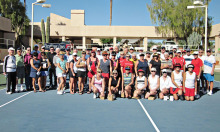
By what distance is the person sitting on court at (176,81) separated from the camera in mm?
9523

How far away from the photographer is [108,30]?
44.2 metres

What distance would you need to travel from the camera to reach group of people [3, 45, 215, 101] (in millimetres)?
9641

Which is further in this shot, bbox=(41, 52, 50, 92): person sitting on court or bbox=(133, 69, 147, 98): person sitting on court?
bbox=(41, 52, 50, 92): person sitting on court

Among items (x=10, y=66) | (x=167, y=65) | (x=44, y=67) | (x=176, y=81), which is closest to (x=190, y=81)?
(x=176, y=81)

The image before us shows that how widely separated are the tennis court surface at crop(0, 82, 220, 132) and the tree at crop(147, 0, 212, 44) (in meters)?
31.2

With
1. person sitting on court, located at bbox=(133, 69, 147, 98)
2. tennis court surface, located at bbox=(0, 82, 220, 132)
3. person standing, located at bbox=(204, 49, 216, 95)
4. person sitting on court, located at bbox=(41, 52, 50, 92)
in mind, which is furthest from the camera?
person sitting on court, located at bbox=(41, 52, 50, 92)

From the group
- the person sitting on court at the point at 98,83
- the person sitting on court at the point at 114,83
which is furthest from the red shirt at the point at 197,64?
the person sitting on court at the point at 98,83

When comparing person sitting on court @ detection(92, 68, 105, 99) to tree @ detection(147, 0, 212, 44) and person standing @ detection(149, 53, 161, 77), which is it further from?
tree @ detection(147, 0, 212, 44)

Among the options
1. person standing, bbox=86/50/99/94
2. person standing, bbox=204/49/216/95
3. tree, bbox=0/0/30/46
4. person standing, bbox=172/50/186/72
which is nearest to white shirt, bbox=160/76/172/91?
person standing, bbox=172/50/186/72

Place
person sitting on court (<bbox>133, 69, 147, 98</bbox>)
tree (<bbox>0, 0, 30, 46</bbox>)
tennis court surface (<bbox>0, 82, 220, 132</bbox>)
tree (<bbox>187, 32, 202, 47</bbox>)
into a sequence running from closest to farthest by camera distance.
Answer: tennis court surface (<bbox>0, 82, 220, 132</bbox>) → person sitting on court (<bbox>133, 69, 147, 98</bbox>) → tree (<bbox>187, 32, 202, 47</bbox>) → tree (<bbox>0, 0, 30, 46</bbox>)

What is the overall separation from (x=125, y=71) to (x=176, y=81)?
2.06 metres

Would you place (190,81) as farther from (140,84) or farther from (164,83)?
(140,84)

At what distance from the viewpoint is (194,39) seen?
38.3m

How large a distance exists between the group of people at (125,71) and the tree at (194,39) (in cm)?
2884
